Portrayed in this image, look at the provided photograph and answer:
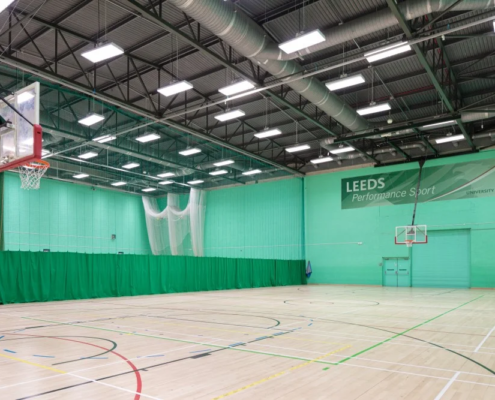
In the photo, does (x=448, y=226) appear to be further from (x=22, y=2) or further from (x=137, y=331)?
(x=22, y=2)

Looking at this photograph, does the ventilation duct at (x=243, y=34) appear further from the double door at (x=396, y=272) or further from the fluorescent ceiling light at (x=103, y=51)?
the double door at (x=396, y=272)

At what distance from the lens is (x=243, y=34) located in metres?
12.3

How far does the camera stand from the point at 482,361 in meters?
6.41

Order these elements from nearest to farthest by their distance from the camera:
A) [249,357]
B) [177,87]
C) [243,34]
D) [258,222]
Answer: [249,357], [243,34], [177,87], [258,222]

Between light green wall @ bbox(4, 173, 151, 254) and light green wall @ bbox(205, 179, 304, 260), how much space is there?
22.2ft

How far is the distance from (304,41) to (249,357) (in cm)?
869

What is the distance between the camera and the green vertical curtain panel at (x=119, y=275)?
58.3 ft

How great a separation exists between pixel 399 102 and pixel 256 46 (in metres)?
11.8

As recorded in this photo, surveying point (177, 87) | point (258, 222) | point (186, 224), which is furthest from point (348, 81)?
point (258, 222)

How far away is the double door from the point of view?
90.1ft

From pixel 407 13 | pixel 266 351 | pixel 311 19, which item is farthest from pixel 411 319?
pixel 311 19

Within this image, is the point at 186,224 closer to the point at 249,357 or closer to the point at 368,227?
the point at 368,227

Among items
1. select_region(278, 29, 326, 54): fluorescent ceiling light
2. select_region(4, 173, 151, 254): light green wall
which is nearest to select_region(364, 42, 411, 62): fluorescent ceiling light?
select_region(278, 29, 326, 54): fluorescent ceiling light

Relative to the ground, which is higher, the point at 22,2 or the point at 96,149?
the point at 22,2
